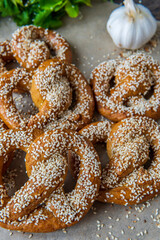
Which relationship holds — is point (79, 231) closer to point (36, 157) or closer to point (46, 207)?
point (46, 207)

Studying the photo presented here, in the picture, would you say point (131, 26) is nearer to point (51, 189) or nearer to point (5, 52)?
point (5, 52)

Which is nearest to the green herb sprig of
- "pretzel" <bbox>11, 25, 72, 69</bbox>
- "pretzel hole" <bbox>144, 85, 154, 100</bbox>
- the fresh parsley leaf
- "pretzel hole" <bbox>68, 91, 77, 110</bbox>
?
the fresh parsley leaf

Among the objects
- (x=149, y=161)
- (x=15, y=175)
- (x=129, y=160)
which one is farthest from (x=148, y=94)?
(x=15, y=175)

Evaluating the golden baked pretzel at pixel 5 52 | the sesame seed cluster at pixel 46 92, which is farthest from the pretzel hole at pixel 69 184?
the golden baked pretzel at pixel 5 52

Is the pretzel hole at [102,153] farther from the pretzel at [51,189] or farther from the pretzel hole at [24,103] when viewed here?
the pretzel hole at [24,103]

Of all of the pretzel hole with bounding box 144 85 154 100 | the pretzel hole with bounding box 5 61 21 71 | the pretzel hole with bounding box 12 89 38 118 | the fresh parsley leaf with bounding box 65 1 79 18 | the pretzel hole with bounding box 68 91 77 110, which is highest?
the fresh parsley leaf with bounding box 65 1 79 18

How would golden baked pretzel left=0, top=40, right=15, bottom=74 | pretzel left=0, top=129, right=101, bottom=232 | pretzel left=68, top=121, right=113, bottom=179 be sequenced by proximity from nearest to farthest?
pretzel left=0, top=129, right=101, bottom=232 → pretzel left=68, top=121, right=113, bottom=179 → golden baked pretzel left=0, top=40, right=15, bottom=74

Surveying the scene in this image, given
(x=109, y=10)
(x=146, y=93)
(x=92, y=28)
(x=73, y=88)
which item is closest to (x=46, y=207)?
(x=73, y=88)

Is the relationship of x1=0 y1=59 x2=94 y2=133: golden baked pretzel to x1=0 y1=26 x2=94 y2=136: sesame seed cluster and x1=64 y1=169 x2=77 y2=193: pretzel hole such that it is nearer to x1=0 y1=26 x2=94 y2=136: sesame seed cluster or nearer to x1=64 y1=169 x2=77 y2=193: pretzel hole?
x1=0 y1=26 x2=94 y2=136: sesame seed cluster
